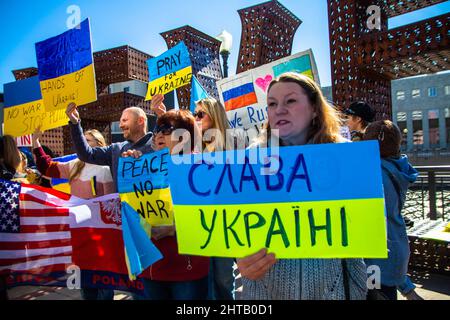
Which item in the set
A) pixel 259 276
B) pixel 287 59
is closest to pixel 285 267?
pixel 259 276

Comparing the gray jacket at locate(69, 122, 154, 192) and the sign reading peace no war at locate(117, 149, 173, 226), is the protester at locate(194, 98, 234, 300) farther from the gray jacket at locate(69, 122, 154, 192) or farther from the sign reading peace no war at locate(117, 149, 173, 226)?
the gray jacket at locate(69, 122, 154, 192)

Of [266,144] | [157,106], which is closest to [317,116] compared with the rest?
[266,144]

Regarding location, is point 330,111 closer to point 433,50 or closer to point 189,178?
point 189,178

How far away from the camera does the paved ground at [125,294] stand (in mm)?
3257

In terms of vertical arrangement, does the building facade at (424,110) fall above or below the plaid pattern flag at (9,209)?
above

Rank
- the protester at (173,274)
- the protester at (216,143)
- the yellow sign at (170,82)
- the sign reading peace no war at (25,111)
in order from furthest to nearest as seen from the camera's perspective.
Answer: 1. the yellow sign at (170,82)
2. the sign reading peace no war at (25,111)
3. the protester at (216,143)
4. the protester at (173,274)

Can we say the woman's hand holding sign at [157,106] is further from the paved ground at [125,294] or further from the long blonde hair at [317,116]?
the paved ground at [125,294]

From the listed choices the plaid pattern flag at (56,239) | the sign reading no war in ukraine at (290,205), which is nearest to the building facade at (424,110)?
the plaid pattern flag at (56,239)

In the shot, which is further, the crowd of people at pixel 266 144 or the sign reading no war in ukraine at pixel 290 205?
the crowd of people at pixel 266 144

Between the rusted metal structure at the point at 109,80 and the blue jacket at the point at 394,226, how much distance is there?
27.1 feet

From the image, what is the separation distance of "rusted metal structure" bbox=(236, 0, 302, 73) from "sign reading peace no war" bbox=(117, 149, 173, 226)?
144 inches

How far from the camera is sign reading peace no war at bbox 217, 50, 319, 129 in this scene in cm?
348

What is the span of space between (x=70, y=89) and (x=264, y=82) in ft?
6.87

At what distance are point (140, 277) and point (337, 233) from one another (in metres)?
1.40
